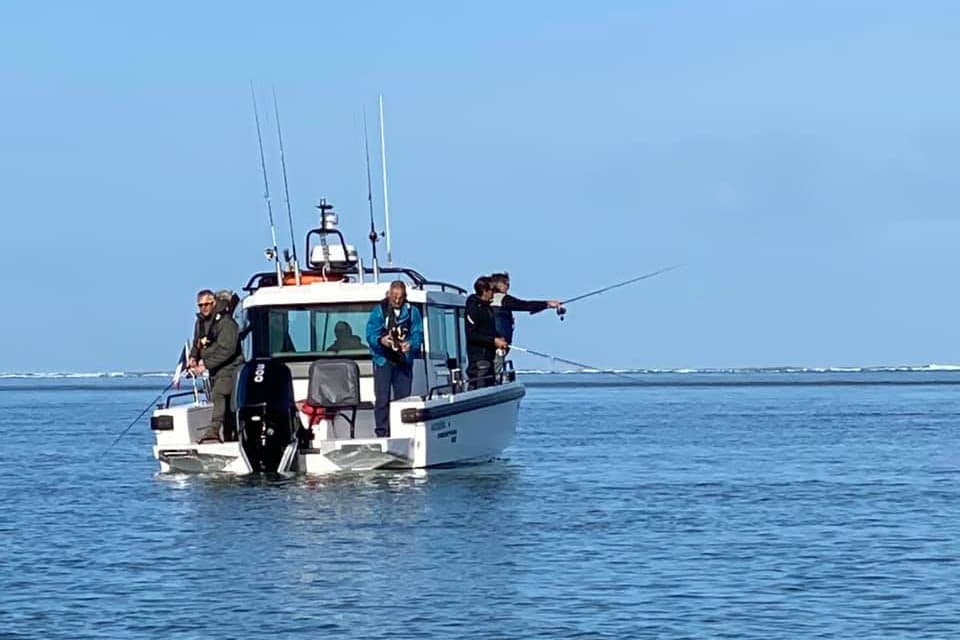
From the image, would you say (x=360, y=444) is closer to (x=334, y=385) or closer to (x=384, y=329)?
(x=334, y=385)

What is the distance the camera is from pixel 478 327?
2327 cm

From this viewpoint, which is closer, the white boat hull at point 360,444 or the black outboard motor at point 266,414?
the black outboard motor at point 266,414

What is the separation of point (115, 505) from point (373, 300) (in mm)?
3982

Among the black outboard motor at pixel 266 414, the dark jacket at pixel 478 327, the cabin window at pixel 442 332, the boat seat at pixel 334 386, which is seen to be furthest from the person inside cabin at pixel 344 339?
the black outboard motor at pixel 266 414

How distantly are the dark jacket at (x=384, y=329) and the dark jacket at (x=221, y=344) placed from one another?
1.44m

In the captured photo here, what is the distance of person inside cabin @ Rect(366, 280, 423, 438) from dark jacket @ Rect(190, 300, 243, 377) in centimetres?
144

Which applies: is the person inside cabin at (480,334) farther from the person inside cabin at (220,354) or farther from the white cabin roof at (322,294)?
the person inside cabin at (220,354)

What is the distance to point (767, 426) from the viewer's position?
1575 inches

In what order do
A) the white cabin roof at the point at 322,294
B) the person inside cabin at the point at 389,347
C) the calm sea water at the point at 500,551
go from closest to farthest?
the calm sea water at the point at 500,551
the person inside cabin at the point at 389,347
the white cabin roof at the point at 322,294

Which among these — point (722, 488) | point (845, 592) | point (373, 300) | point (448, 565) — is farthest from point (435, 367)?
point (845, 592)

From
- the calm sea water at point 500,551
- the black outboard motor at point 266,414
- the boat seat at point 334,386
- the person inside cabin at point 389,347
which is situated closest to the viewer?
the calm sea water at point 500,551

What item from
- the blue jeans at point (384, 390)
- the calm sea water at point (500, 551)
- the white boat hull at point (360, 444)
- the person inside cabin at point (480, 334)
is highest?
the person inside cabin at point (480, 334)

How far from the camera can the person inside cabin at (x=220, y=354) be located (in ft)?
70.0

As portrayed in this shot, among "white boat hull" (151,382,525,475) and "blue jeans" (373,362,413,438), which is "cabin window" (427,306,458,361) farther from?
"blue jeans" (373,362,413,438)
